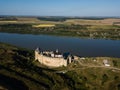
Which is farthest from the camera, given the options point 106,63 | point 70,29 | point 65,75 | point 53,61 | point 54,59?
point 70,29

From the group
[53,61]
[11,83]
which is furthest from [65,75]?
[11,83]

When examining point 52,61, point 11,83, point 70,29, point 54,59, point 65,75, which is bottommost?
point 70,29

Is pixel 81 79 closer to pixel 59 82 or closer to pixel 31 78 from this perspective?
pixel 59 82

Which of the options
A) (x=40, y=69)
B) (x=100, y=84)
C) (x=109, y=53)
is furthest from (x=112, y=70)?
(x=109, y=53)

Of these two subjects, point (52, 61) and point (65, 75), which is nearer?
point (65, 75)

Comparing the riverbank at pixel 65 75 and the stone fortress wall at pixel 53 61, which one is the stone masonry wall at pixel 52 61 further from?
the riverbank at pixel 65 75

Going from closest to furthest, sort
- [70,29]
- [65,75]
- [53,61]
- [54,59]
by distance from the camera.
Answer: [65,75]
[54,59]
[53,61]
[70,29]

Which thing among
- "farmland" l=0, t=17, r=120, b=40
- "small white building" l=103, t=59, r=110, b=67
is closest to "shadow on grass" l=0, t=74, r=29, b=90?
"small white building" l=103, t=59, r=110, b=67

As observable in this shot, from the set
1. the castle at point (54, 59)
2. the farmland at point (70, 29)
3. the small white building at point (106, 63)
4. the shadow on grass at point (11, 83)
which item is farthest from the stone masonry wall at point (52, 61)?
the farmland at point (70, 29)

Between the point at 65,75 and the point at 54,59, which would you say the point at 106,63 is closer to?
the point at 65,75

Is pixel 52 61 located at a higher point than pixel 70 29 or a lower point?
higher
